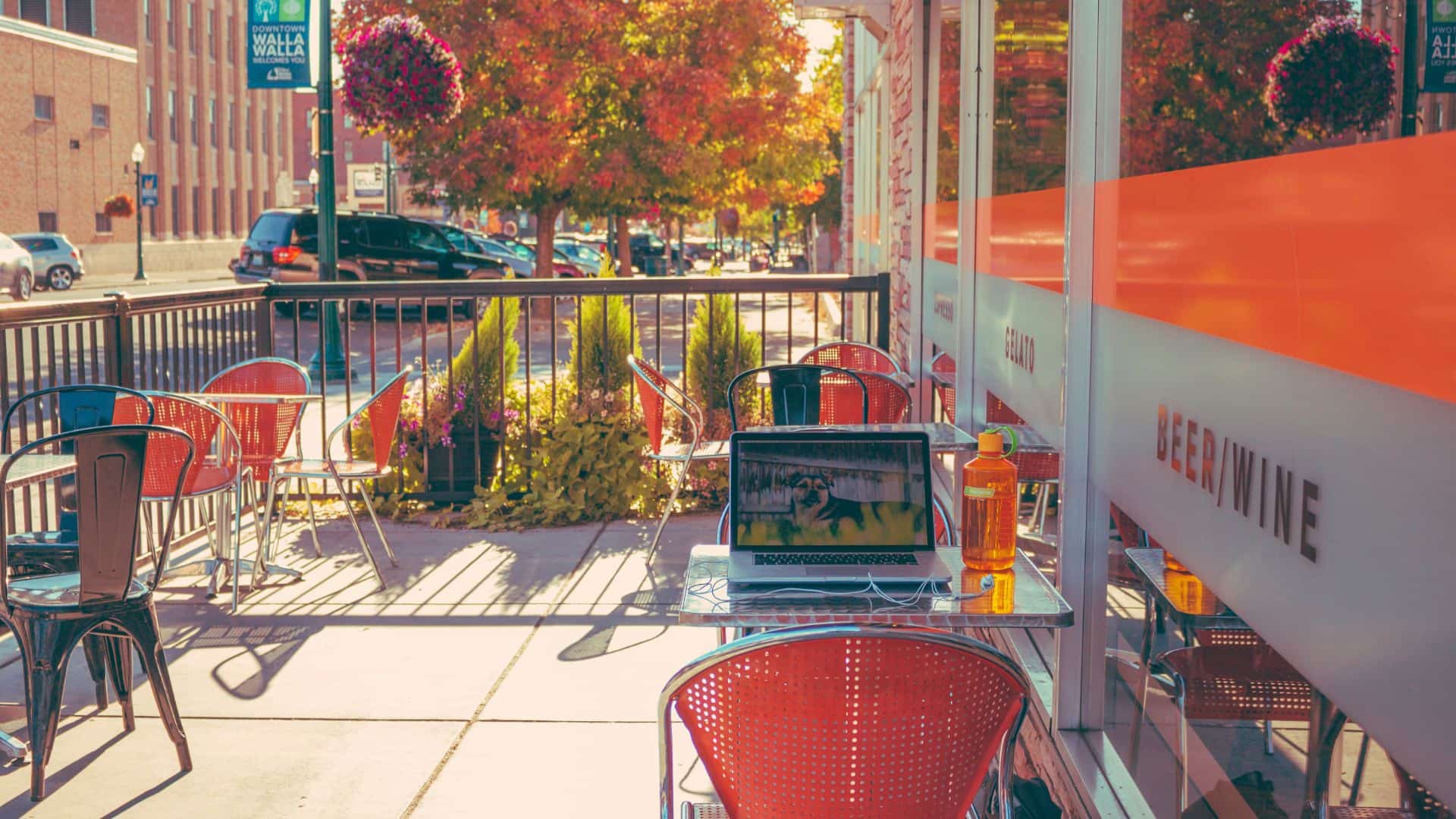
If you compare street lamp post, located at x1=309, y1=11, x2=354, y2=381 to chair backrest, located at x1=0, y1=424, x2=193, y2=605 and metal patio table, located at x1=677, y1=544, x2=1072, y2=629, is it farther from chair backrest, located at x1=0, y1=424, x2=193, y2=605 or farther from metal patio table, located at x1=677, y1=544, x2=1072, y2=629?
metal patio table, located at x1=677, y1=544, x2=1072, y2=629

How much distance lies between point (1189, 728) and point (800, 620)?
2.49ft

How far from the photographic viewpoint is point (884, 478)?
2906mm

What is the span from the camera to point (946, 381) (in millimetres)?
Result: 6156

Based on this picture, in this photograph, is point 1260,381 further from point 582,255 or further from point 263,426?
point 582,255

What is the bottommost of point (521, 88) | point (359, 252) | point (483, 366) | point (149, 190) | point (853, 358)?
point (483, 366)

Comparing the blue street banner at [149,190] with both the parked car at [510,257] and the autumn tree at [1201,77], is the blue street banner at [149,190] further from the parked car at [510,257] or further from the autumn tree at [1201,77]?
the autumn tree at [1201,77]

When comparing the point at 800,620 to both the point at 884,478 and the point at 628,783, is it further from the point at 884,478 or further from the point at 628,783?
the point at 628,783

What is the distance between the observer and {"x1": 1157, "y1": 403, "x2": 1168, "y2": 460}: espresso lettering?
2559 mm

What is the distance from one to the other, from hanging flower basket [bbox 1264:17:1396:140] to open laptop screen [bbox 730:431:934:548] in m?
1.19

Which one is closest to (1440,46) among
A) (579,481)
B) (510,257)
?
(579,481)

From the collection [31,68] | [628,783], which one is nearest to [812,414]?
[628,783]

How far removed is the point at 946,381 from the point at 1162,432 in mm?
3580

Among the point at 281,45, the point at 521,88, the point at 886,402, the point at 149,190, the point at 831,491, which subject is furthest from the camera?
the point at 149,190

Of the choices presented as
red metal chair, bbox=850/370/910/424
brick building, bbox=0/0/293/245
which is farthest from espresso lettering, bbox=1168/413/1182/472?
brick building, bbox=0/0/293/245
